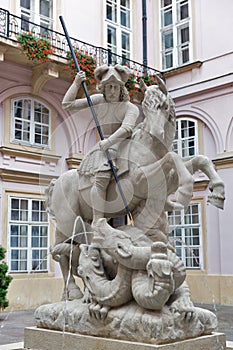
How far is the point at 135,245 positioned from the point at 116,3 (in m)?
12.9

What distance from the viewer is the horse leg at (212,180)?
395cm

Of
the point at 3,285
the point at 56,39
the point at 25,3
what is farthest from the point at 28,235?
the point at 25,3

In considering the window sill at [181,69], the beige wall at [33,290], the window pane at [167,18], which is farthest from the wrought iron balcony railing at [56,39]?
the beige wall at [33,290]

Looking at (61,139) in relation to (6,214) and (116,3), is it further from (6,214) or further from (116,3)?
(116,3)

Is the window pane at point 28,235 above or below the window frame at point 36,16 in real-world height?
below

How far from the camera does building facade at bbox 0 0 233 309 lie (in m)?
11.7

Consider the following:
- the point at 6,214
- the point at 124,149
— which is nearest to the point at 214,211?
the point at 6,214

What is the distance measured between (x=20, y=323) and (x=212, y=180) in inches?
241

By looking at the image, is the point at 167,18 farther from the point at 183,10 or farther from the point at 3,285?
the point at 3,285

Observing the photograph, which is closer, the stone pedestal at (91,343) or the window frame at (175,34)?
the stone pedestal at (91,343)

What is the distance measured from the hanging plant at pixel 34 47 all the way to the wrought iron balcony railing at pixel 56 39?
0.18 metres

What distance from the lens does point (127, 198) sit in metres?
4.02

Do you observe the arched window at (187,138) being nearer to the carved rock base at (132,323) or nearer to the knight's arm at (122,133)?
the knight's arm at (122,133)

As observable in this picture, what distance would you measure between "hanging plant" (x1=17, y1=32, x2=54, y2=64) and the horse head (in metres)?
8.00
